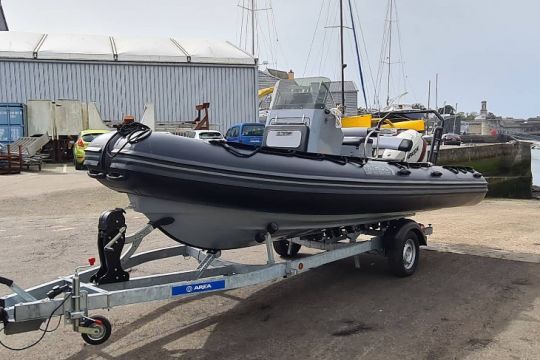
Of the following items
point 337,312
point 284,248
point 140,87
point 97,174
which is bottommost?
point 337,312

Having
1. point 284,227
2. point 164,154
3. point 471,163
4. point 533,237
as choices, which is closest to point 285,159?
point 284,227

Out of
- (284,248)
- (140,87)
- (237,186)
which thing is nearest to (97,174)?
(237,186)

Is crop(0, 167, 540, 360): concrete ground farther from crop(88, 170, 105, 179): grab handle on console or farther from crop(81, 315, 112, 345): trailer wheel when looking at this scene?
crop(88, 170, 105, 179): grab handle on console

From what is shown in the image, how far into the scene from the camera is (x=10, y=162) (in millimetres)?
16297

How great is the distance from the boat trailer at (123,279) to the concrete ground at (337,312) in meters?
0.40

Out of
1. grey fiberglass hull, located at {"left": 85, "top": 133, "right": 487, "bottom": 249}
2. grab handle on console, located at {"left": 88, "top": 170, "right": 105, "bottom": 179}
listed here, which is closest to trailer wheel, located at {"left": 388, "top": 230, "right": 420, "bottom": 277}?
grey fiberglass hull, located at {"left": 85, "top": 133, "right": 487, "bottom": 249}

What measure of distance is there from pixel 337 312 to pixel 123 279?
1870 millimetres

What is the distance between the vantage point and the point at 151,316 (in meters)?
4.51

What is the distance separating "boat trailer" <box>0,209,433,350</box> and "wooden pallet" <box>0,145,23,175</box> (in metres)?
13.4

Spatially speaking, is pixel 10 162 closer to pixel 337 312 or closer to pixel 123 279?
pixel 123 279

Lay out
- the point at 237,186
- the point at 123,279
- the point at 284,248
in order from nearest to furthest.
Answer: the point at 123,279 < the point at 237,186 < the point at 284,248

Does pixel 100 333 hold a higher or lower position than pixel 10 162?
lower

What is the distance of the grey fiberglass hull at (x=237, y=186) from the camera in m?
3.80

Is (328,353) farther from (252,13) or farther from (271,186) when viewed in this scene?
(252,13)
